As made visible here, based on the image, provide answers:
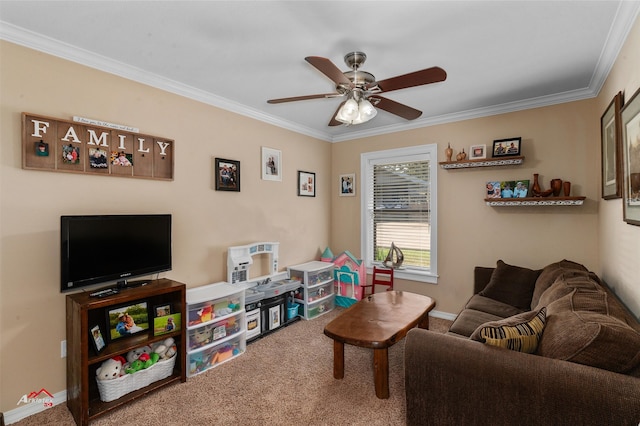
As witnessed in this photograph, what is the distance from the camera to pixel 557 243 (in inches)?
122

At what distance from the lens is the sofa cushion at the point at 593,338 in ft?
3.97

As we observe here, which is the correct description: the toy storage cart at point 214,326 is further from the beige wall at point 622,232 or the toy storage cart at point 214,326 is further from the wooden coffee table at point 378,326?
the beige wall at point 622,232

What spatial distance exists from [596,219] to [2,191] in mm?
4895

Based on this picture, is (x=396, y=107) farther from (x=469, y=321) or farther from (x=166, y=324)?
(x=166, y=324)

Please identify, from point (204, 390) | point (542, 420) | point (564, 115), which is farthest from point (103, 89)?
point (564, 115)

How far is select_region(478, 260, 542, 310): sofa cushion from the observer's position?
9.09 feet

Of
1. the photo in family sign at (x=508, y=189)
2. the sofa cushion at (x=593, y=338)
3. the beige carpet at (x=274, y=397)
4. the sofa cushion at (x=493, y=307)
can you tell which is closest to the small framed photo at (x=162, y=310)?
the beige carpet at (x=274, y=397)

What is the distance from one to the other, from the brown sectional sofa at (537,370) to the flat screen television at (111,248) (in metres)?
2.10

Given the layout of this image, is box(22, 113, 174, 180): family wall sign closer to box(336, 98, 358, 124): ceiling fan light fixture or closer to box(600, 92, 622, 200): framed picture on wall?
box(336, 98, 358, 124): ceiling fan light fixture

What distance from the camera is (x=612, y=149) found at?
89.4 inches

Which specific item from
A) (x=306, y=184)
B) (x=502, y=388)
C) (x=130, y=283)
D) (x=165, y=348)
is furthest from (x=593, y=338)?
(x=306, y=184)

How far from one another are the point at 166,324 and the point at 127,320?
0.28 metres

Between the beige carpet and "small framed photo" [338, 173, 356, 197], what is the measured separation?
2361mm

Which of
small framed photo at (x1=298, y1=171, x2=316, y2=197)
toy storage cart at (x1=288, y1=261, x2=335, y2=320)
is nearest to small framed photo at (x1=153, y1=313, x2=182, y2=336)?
toy storage cart at (x1=288, y1=261, x2=335, y2=320)
